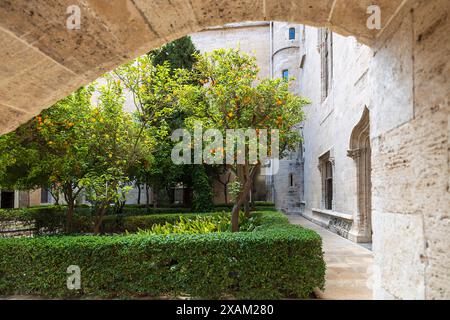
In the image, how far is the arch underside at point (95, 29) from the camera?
1.38 metres

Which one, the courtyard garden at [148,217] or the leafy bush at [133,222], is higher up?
the courtyard garden at [148,217]

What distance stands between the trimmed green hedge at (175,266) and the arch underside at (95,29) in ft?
9.86

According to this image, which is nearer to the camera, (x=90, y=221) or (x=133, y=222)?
(x=90, y=221)

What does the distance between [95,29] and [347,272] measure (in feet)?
16.9

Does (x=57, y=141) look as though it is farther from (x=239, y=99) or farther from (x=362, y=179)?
(x=362, y=179)

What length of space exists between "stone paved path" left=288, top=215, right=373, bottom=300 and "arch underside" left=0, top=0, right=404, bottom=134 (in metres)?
3.64

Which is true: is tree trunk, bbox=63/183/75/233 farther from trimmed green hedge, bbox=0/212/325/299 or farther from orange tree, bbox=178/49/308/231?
orange tree, bbox=178/49/308/231

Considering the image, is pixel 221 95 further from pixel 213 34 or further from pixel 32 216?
pixel 213 34

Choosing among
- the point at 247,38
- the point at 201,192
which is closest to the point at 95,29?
the point at 201,192

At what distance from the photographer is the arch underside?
4.51 ft

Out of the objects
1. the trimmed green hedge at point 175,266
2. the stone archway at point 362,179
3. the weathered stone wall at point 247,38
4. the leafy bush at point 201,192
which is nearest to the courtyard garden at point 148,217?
the trimmed green hedge at point 175,266

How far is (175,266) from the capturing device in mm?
4242

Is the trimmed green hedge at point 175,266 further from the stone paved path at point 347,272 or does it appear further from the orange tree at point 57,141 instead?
the orange tree at point 57,141

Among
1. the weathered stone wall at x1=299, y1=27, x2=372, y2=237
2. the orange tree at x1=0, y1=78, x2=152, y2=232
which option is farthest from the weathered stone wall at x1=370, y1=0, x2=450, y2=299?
the orange tree at x1=0, y1=78, x2=152, y2=232
